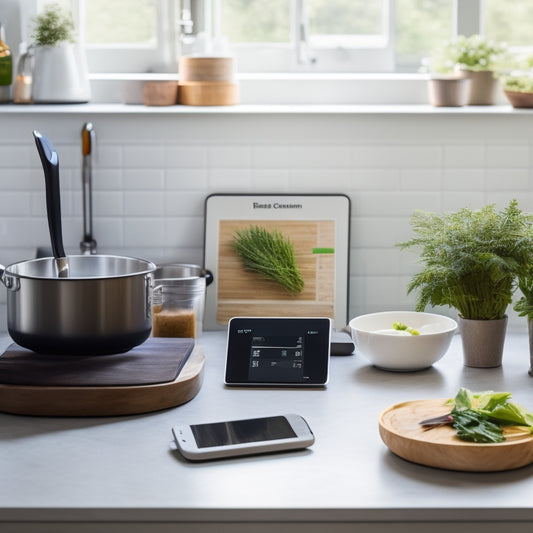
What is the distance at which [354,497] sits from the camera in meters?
1.16

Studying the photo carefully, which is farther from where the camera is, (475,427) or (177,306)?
(177,306)

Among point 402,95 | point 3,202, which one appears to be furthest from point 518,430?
point 3,202

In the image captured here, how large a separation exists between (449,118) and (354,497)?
1250 mm

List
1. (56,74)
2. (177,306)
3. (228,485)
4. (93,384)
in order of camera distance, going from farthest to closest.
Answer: (56,74)
(177,306)
(93,384)
(228,485)

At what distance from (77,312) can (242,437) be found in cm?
38

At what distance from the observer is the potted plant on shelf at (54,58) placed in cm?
220

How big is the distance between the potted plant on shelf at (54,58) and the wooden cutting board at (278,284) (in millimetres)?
529

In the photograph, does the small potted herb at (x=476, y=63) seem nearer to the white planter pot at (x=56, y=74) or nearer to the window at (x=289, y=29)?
the window at (x=289, y=29)

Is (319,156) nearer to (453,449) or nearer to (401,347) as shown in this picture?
(401,347)

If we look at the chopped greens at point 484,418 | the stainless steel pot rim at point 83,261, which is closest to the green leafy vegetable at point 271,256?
the stainless steel pot rim at point 83,261

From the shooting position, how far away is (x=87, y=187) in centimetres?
216

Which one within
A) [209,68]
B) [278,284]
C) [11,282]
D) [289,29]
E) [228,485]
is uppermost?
[289,29]

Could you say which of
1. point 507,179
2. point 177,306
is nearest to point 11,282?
point 177,306

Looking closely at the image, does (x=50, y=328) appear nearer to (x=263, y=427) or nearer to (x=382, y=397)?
(x=263, y=427)
